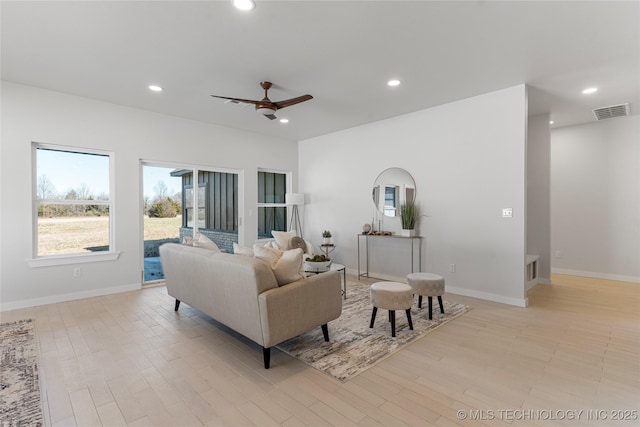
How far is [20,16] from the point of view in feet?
8.08

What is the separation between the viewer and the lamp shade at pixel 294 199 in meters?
6.52

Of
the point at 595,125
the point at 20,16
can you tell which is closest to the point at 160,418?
the point at 20,16

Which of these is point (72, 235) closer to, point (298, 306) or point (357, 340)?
point (298, 306)

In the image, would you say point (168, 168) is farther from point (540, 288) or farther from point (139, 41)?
A: point (540, 288)

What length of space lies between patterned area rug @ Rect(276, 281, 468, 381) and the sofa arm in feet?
0.78

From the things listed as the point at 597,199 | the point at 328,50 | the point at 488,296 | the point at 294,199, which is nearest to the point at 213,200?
the point at 294,199

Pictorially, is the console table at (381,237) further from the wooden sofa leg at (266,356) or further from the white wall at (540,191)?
the wooden sofa leg at (266,356)

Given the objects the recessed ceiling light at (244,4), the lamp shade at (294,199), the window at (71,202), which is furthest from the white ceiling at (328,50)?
the lamp shade at (294,199)

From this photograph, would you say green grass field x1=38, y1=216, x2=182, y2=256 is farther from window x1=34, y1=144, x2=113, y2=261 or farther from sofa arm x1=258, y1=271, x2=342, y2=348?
sofa arm x1=258, y1=271, x2=342, y2=348

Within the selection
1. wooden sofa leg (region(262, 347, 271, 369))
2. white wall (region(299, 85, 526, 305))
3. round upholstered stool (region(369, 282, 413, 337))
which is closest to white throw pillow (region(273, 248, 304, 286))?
wooden sofa leg (region(262, 347, 271, 369))

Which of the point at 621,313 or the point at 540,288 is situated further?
the point at 540,288

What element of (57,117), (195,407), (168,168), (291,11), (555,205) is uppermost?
(291,11)

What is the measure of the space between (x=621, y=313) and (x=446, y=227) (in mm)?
2233

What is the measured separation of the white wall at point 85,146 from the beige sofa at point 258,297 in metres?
2.19
